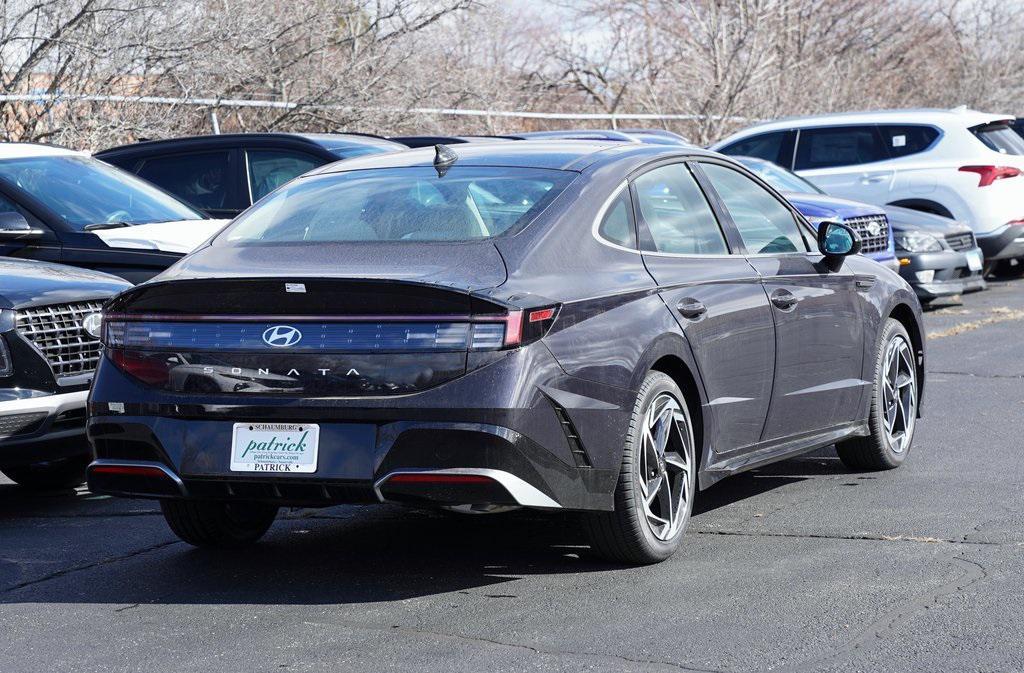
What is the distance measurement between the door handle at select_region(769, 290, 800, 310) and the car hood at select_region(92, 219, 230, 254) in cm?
400

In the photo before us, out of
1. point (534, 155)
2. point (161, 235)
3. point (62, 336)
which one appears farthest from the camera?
point (161, 235)

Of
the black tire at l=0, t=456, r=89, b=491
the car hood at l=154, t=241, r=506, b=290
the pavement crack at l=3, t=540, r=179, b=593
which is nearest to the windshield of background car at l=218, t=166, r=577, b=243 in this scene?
the car hood at l=154, t=241, r=506, b=290

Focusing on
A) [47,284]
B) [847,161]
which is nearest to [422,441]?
[47,284]

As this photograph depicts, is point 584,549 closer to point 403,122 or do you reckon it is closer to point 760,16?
point 403,122

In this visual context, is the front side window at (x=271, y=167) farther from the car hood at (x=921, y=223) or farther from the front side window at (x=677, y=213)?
the car hood at (x=921, y=223)

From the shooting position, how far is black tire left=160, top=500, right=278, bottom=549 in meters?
5.89

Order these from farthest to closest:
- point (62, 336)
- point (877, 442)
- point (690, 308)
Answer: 1. point (877, 442)
2. point (62, 336)
3. point (690, 308)

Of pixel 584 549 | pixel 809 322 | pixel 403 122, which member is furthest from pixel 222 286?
pixel 403 122

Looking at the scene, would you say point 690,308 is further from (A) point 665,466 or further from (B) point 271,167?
(B) point 271,167

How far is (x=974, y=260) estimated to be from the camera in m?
14.9

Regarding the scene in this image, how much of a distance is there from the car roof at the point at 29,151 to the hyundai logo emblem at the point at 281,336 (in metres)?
5.35

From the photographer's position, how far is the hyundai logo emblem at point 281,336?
16.2 feet

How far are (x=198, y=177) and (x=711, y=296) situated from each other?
718cm

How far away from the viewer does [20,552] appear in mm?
6105
